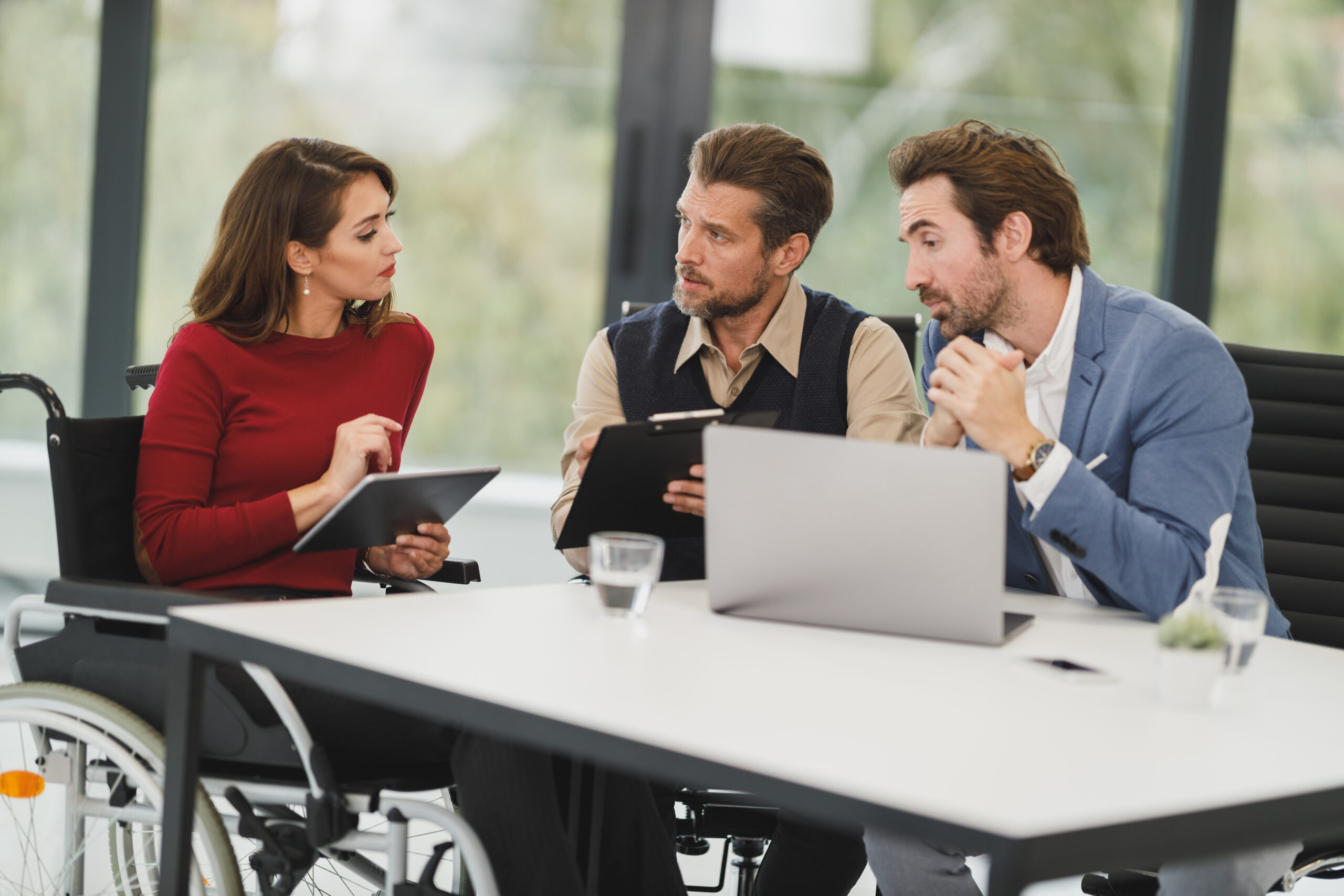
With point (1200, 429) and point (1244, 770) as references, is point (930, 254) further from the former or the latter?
point (1244, 770)

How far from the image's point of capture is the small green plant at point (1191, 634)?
106 cm

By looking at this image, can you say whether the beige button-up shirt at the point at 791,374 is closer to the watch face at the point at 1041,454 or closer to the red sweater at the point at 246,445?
the red sweater at the point at 246,445

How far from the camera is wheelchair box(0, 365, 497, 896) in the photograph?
4.33ft

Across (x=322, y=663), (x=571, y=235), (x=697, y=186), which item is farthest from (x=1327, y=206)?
(x=322, y=663)

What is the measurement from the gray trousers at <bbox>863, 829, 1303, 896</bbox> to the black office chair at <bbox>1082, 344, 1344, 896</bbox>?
663 millimetres

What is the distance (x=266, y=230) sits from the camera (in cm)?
192

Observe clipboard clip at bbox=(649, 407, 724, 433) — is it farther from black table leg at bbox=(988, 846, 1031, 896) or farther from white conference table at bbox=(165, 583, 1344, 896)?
black table leg at bbox=(988, 846, 1031, 896)

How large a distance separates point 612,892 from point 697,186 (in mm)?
1172

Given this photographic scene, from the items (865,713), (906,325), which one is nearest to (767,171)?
(906,325)

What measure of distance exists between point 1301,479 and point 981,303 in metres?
0.64

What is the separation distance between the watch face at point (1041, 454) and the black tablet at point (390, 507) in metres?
0.67

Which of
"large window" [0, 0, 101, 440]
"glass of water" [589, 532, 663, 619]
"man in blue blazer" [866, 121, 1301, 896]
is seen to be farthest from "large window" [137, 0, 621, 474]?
"glass of water" [589, 532, 663, 619]

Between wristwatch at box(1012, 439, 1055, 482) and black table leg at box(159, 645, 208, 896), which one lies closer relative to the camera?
black table leg at box(159, 645, 208, 896)

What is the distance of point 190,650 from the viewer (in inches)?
47.5
